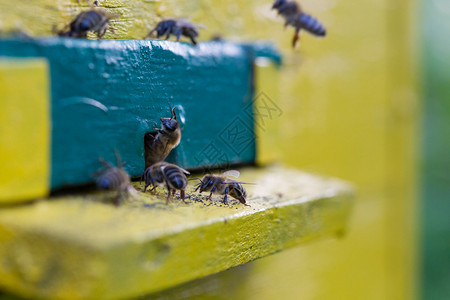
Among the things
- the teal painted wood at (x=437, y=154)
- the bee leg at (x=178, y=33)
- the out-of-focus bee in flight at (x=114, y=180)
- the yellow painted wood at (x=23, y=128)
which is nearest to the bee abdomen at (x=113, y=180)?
the out-of-focus bee in flight at (x=114, y=180)

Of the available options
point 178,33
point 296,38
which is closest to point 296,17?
point 296,38

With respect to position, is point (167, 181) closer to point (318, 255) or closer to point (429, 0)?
point (318, 255)

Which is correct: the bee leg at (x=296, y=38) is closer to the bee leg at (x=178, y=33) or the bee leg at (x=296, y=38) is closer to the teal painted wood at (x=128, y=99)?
the teal painted wood at (x=128, y=99)

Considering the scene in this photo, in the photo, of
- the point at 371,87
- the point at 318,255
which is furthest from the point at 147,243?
the point at 371,87

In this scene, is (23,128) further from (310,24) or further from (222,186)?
(310,24)

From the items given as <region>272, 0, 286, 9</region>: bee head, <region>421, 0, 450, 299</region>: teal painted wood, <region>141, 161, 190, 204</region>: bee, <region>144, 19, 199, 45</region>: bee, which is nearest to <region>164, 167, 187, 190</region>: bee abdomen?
<region>141, 161, 190, 204</region>: bee

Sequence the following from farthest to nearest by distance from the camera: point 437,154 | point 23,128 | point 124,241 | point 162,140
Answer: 1. point 437,154
2. point 162,140
3. point 23,128
4. point 124,241
